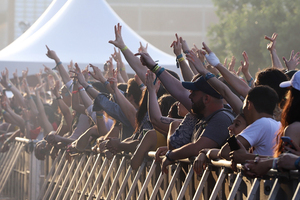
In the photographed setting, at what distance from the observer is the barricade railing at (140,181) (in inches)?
134

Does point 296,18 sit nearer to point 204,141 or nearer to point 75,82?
point 75,82

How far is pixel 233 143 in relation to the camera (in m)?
3.50

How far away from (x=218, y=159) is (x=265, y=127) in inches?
17.2

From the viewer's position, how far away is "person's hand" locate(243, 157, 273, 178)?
324 cm

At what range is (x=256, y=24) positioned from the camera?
2981 cm

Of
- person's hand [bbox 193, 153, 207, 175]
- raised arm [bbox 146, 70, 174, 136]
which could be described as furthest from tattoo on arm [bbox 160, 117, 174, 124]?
person's hand [bbox 193, 153, 207, 175]

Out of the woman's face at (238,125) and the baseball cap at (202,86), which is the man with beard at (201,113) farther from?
the woman's face at (238,125)

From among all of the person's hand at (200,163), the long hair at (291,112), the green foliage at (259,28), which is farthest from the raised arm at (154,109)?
the green foliage at (259,28)

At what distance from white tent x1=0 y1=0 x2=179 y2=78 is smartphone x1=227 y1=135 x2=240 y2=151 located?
10.1 m

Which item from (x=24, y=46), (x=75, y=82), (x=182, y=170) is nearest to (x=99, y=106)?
(x=75, y=82)

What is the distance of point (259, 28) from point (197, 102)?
25842mm

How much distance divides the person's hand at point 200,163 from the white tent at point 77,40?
30.6 feet

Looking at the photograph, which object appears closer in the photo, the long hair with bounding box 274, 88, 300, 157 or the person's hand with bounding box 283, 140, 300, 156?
the person's hand with bounding box 283, 140, 300, 156

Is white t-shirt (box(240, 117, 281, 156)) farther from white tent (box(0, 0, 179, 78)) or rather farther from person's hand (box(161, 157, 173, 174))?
white tent (box(0, 0, 179, 78))
